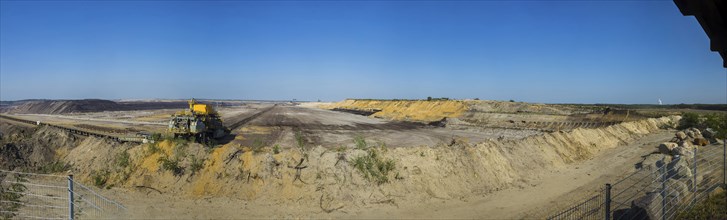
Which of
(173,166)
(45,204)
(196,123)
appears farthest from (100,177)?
(196,123)

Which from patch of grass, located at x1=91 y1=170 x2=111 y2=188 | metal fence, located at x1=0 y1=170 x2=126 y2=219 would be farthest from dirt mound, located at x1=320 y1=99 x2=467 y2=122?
metal fence, located at x1=0 y1=170 x2=126 y2=219

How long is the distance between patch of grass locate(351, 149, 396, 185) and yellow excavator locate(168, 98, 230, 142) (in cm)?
1197

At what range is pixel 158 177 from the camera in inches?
563

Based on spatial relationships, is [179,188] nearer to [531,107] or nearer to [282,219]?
[282,219]

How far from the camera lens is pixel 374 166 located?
14641 mm

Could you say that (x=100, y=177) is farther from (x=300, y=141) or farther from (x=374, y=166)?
(x=374, y=166)

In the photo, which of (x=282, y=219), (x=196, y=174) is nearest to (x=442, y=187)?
(x=282, y=219)

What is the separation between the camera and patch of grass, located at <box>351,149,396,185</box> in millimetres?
14212

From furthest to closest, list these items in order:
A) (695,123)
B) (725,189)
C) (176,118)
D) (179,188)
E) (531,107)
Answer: (531,107)
(695,123)
(176,118)
(179,188)
(725,189)

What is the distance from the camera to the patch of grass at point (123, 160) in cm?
1514

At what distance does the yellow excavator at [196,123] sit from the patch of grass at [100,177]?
617 cm

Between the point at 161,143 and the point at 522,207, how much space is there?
1427 centimetres

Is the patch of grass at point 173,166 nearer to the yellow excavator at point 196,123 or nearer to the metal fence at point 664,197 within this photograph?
the yellow excavator at point 196,123

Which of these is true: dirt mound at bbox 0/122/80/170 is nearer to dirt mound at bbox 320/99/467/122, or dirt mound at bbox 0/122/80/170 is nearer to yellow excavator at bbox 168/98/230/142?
yellow excavator at bbox 168/98/230/142
